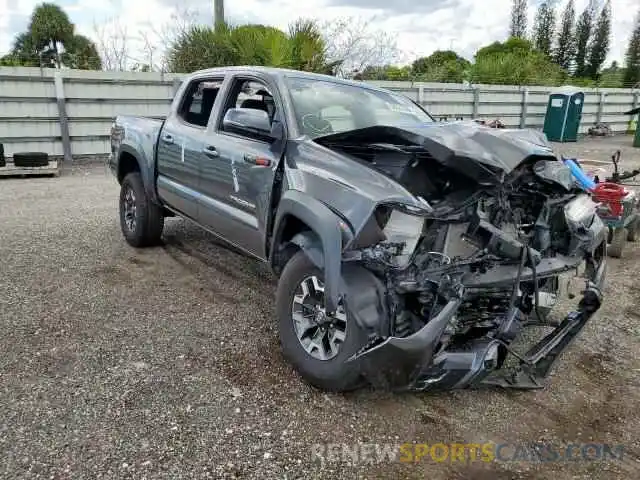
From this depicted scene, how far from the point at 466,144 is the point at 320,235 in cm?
90

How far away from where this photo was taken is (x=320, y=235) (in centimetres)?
281

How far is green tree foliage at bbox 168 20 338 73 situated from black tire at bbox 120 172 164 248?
8.70m

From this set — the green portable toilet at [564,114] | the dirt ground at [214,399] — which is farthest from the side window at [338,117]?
the green portable toilet at [564,114]

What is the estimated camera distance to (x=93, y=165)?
11.4 meters

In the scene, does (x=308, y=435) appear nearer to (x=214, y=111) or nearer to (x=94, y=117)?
(x=214, y=111)

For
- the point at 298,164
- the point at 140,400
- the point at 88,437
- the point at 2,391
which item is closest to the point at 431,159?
the point at 298,164

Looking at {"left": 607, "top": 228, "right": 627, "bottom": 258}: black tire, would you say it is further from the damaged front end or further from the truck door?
the truck door

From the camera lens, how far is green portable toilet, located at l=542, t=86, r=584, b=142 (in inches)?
739

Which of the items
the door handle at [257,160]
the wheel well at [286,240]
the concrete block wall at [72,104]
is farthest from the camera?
the concrete block wall at [72,104]

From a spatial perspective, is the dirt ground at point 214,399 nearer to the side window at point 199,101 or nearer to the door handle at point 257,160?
the door handle at point 257,160

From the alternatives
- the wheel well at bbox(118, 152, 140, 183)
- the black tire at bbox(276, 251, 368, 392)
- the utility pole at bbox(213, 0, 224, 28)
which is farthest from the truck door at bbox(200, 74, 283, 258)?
the utility pole at bbox(213, 0, 224, 28)

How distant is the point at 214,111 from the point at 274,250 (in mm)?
1559

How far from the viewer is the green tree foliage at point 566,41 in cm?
5622

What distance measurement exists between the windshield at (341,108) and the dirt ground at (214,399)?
59.6 inches
